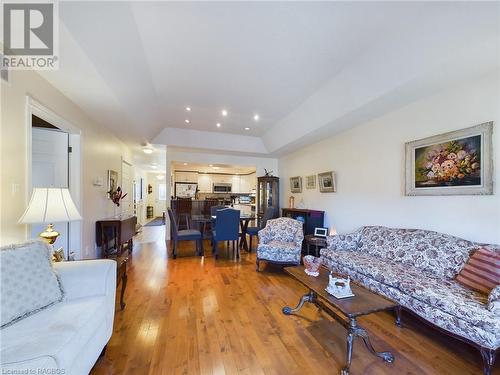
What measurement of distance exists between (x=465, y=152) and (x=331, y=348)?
2564 mm

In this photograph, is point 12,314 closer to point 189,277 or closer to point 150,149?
point 189,277

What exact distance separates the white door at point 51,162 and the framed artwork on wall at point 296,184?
477cm

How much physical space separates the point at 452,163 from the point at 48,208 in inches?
166

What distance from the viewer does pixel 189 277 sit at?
344 cm

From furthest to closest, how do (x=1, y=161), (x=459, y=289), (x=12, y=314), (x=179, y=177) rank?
(x=179, y=177) < (x=459, y=289) < (x=1, y=161) < (x=12, y=314)

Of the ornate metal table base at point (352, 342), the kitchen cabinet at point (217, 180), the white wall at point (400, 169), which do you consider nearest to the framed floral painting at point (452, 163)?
the white wall at point (400, 169)

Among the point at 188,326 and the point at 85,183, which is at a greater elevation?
the point at 85,183

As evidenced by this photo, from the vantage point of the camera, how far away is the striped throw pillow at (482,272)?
72.4 inches

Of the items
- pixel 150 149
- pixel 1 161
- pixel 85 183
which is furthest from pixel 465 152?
pixel 150 149

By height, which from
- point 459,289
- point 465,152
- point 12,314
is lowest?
point 459,289

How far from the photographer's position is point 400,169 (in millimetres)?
3203

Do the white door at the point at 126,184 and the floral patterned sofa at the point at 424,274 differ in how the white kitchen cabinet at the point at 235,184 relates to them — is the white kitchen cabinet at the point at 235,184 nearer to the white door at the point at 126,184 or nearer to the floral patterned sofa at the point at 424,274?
the white door at the point at 126,184

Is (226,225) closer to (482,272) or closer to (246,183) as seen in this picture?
(482,272)

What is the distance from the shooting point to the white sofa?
1036 millimetres
